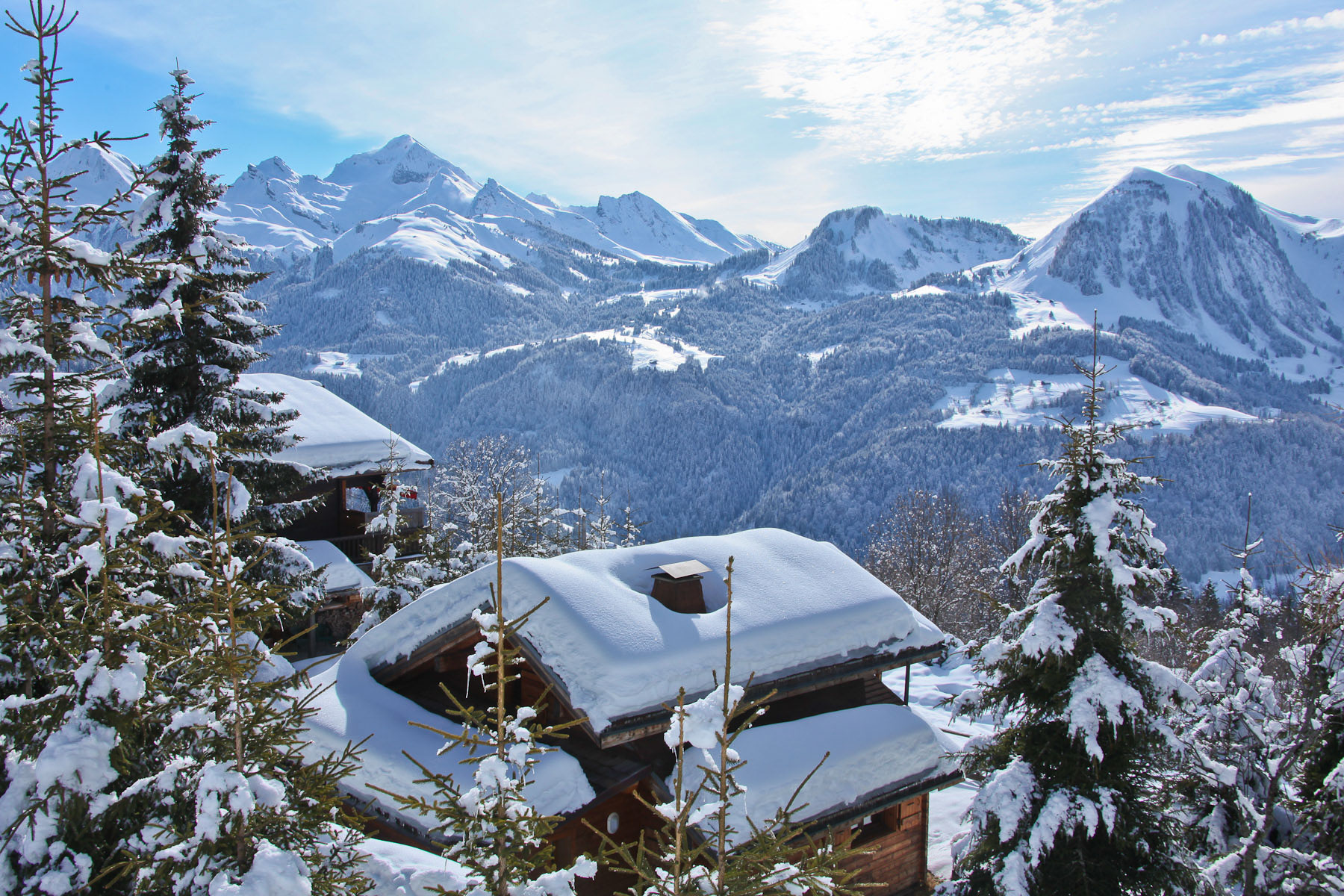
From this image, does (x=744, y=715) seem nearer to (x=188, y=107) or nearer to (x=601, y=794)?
(x=601, y=794)

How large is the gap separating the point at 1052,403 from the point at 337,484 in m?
158

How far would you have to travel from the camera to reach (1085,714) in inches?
312

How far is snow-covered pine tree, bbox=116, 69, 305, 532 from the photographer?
34.9ft

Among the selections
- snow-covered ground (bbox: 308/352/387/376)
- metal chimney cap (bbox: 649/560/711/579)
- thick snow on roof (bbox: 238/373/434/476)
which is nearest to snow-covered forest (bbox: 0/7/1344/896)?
thick snow on roof (bbox: 238/373/434/476)

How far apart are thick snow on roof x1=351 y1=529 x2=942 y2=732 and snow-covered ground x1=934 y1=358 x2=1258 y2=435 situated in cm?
12990

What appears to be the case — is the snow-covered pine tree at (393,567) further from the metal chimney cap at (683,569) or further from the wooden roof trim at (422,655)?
the metal chimney cap at (683,569)

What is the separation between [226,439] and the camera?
33.5ft

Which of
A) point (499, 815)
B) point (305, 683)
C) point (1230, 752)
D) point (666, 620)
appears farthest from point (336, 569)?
point (1230, 752)

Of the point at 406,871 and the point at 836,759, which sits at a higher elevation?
the point at 406,871

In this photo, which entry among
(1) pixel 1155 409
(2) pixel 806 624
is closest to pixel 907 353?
(1) pixel 1155 409

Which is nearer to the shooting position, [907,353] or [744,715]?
[744,715]

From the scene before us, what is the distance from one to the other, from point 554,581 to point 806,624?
3.59m

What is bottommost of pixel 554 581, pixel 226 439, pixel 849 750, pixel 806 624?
Result: pixel 849 750

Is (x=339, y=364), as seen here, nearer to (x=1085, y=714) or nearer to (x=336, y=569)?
(x=336, y=569)
